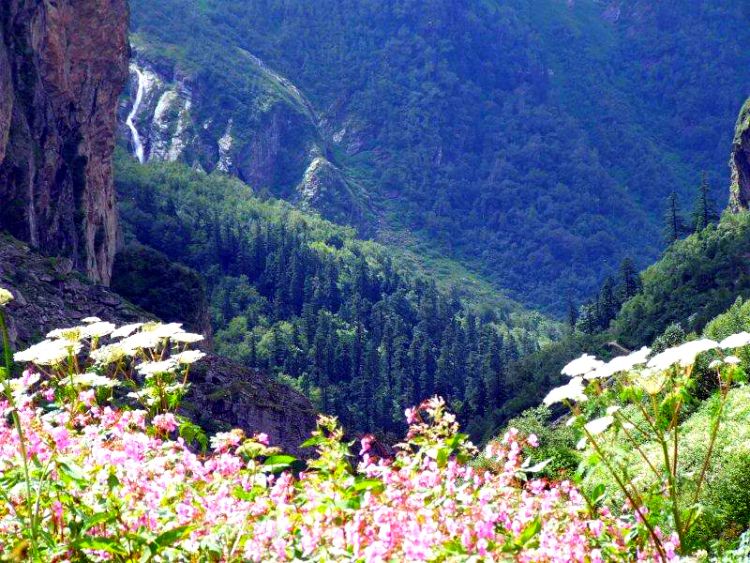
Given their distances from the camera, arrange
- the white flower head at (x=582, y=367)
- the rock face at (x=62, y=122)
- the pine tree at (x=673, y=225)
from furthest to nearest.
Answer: the pine tree at (x=673, y=225) → the rock face at (x=62, y=122) → the white flower head at (x=582, y=367)

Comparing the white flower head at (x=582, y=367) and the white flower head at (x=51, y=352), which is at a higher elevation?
the white flower head at (x=582, y=367)

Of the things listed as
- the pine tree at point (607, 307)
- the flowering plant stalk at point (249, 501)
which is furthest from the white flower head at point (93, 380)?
the pine tree at point (607, 307)

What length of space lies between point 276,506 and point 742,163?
140 m

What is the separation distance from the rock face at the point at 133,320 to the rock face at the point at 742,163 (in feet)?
299

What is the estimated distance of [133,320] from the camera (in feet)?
199

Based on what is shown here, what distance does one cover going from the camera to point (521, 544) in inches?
272

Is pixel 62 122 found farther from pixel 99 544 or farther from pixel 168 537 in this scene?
pixel 168 537

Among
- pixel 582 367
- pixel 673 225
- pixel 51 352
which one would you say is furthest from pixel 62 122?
pixel 673 225

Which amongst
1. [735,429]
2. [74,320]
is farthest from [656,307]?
[735,429]

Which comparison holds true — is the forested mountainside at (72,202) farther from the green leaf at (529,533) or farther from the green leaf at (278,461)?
the green leaf at (529,533)

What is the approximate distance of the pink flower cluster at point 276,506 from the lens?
7.10 m

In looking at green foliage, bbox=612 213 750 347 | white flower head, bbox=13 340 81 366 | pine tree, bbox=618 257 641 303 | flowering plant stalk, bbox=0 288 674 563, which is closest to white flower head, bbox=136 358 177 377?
flowering plant stalk, bbox=0 288 674 563

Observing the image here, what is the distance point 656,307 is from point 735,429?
97.4m

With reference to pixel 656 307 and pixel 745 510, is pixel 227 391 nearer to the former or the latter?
pixel 745 510
